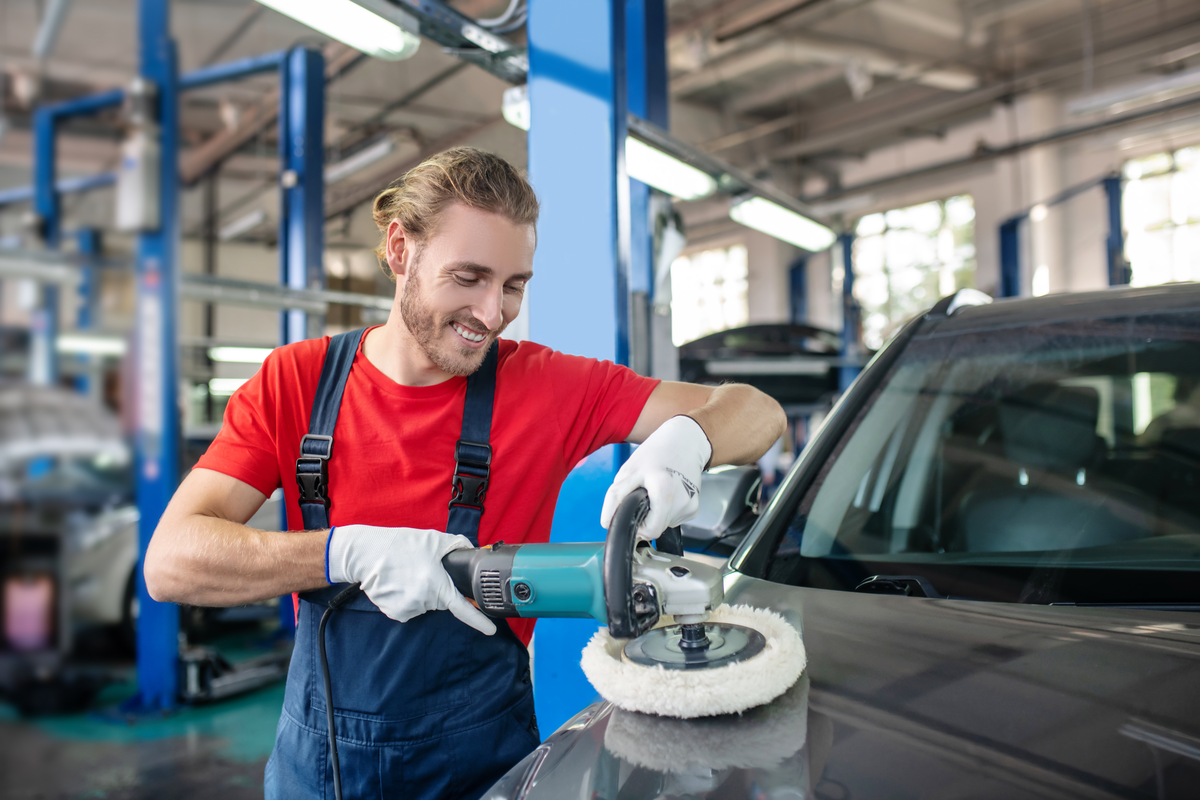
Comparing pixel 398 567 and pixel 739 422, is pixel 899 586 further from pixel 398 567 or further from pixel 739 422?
pixel 398 567

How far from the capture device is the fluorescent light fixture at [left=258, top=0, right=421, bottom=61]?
2.18 m

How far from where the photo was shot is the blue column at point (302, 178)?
5.01 meters

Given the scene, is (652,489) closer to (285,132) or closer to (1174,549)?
(1174,549)

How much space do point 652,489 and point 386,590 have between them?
426 mm

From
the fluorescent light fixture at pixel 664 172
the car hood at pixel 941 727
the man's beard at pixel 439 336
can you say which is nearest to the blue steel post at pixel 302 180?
the fluorescent light fixture at pixel 664 172

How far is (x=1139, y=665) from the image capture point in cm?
96

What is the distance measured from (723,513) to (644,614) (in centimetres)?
61

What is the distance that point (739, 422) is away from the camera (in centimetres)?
155

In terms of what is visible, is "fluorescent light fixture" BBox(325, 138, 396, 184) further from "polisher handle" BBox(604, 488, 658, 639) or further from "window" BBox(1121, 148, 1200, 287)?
"window" BBox(1121, 148, 1200, 287)

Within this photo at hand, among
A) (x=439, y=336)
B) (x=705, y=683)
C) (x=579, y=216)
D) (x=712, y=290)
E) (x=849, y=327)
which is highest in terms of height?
(x=712, y=290)

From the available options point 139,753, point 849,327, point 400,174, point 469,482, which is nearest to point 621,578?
point 469,482

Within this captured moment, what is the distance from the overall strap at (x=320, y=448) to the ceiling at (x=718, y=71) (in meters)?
5.80

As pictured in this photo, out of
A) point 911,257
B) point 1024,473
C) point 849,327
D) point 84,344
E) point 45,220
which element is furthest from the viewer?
point 911,257

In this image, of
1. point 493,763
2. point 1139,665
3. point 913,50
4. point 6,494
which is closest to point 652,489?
point 493,763
